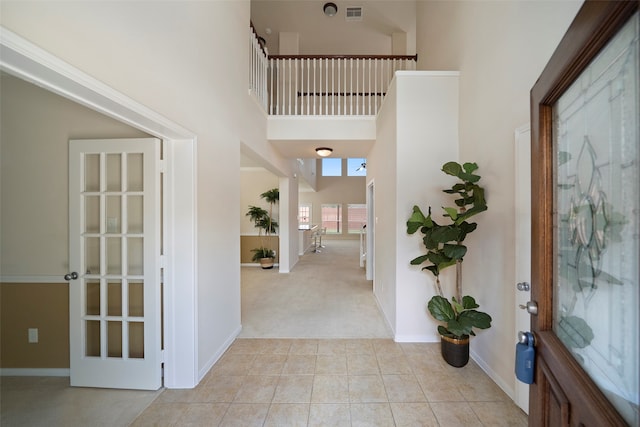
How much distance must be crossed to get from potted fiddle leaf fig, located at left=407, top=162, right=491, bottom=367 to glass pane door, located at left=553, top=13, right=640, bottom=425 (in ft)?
4.06

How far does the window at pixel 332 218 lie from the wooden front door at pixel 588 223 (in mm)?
12592

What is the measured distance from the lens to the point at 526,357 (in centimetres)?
93

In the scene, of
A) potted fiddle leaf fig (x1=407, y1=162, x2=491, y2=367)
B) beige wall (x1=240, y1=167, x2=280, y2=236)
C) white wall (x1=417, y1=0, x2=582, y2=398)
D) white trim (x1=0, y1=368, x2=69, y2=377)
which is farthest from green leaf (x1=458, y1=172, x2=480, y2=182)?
beige wall (x1=240, y1=167, x2=280, y2=236)

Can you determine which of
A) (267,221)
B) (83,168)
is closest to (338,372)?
(83,168)

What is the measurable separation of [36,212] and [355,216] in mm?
12383

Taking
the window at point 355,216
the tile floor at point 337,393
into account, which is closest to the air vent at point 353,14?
the tile floor at point 337,393

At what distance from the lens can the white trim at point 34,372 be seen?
214cm

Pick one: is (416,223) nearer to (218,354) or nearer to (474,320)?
(474,320)

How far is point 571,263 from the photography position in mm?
842

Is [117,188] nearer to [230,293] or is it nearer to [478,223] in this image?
[230,293]

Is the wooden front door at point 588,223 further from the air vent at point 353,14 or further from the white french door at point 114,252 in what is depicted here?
the air vent at point 353,14

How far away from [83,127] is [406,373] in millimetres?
3491

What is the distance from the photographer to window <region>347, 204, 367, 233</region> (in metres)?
13.5

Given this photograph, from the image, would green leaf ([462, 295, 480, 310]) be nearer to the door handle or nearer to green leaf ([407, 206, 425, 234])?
green leaf ([407, 206, 425, 234])
